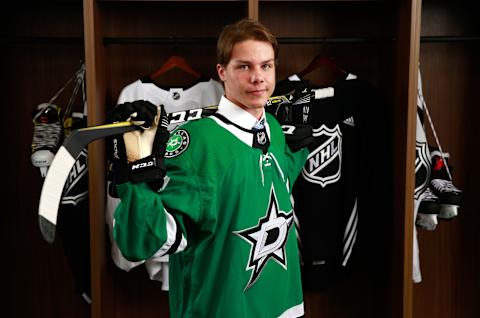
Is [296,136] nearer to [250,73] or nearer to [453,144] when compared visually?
[250,73]

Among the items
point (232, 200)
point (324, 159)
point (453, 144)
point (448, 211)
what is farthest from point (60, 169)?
point (453, 144)

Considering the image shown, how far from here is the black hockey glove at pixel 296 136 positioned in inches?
63.1

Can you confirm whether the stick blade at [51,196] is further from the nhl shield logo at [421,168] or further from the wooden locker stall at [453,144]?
the wooden locker stall at [453,144]

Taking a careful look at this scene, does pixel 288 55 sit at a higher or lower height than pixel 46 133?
higher

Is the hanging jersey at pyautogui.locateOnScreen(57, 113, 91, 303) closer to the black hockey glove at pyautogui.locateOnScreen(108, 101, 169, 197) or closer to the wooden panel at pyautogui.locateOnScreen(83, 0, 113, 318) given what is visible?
the wooden panel at pyautogui.locateOnScreen(83, 0, 113, 318)

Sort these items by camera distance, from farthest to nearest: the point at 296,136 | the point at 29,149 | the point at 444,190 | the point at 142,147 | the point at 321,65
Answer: the point at 29,149, the point at 321,65, the point at 444,190, the point at 296,136, the point at 142,147

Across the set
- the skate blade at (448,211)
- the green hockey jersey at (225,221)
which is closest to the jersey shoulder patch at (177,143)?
the green hockey jersey at (225,221)

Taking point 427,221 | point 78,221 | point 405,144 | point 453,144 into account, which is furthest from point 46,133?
point 453,144

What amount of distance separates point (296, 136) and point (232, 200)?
0.39 metres

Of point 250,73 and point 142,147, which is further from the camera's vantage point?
point 250,73

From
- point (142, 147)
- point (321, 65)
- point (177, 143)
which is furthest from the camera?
point (321, 65)

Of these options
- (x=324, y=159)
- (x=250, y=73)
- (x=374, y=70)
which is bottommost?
(x=324, y=159)

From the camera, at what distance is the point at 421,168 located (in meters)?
1.93

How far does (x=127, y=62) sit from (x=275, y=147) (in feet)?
2.98
